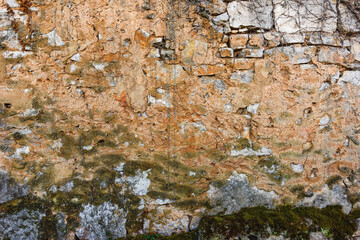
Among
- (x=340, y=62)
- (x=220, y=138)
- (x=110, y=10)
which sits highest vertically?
(x=110, y=10)

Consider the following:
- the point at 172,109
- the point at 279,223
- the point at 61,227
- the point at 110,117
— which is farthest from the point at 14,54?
the point at 279,223

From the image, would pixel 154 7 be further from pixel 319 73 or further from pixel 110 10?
pixel 319 73

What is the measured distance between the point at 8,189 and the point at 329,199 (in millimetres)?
3295

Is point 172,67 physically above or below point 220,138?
above

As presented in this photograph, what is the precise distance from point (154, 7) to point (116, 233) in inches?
92.0

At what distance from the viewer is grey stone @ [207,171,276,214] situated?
8.88 feet

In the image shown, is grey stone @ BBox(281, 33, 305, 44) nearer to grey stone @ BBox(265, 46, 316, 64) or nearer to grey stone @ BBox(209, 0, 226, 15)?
grey stone @ BBox(265, 46, 316, 64)

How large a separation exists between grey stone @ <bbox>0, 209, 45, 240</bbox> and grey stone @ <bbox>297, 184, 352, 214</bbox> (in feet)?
8.86

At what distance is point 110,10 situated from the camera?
8.65 feet

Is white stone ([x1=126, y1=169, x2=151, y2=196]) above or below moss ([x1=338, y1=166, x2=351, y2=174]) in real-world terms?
below

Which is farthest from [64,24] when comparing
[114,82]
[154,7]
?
[154,7]

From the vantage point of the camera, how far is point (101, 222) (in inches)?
103

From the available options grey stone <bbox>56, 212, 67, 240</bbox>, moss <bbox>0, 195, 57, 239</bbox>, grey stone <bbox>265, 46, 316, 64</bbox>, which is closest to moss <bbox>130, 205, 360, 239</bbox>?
grey stone <bbox>56, 212, 67, 240</bbox>

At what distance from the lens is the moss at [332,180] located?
2773 millimetres
